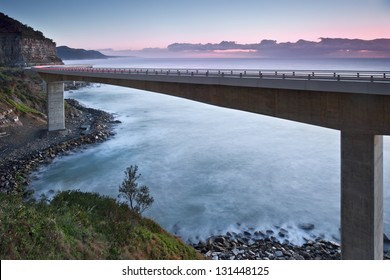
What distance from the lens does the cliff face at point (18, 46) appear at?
10394 cm

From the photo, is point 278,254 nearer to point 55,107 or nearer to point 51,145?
point 51,145

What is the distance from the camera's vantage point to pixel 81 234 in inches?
506

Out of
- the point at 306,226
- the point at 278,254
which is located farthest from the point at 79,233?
the point at 306,226

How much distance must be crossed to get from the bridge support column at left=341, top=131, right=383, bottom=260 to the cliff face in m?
102

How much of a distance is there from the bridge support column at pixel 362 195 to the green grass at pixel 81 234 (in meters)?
7.11

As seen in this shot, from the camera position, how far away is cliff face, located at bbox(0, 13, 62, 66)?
10394cm

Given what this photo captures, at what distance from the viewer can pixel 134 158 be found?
3859cm

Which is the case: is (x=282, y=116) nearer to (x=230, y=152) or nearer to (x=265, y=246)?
(x=265, y=246)

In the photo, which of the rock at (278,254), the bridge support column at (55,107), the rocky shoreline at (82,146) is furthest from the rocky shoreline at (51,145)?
the rock at (278,254)

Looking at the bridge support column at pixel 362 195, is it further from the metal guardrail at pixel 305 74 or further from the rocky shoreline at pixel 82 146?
the rocky shoreline at pixel 82 146


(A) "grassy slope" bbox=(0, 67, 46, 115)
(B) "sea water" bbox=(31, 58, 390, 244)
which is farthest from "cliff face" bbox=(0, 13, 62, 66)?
(B) "sea water" bbox=(31, 58, 390, 244)

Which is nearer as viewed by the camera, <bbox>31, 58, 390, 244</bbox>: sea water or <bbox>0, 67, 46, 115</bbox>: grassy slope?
<bbox>31, 58, 390, 244</bbox>: sea water

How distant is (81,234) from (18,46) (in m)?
110

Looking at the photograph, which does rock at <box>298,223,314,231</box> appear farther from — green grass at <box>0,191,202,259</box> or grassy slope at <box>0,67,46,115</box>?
grassy slope at <box>0,67,46,115</box>
